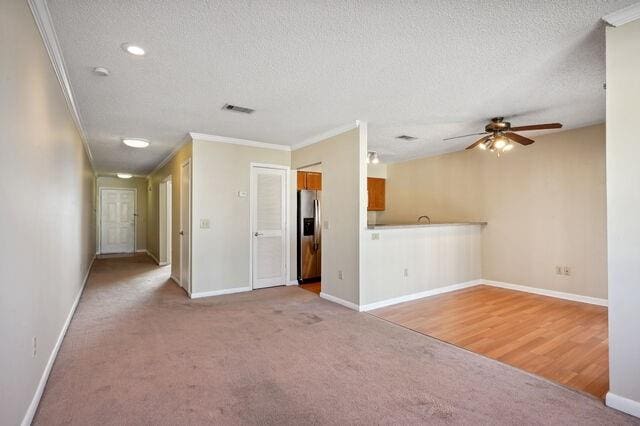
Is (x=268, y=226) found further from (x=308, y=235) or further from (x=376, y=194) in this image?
(x=376, y=194)

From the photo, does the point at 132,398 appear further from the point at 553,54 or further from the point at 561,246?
the point at 561,246

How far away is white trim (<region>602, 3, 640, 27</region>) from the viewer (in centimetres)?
186

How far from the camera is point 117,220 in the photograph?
9.98m

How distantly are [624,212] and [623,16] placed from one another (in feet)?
3.76

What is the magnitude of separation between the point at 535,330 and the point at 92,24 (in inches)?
179

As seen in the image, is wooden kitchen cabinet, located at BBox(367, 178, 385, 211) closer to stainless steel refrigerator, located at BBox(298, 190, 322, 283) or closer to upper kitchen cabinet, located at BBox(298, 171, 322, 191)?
upper kitchen cabinet, located at BBox(298, 171, 322, 191)

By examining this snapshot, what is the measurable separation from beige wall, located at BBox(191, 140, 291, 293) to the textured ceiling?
0.64m

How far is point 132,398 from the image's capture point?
6.96 ft

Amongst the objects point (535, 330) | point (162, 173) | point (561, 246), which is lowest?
point (535, 330)

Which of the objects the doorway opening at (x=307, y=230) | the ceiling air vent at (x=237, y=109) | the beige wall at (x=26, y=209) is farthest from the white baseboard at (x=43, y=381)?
the doorway opening at (x=307, y=230)

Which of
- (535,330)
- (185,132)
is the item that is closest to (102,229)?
(185,132)

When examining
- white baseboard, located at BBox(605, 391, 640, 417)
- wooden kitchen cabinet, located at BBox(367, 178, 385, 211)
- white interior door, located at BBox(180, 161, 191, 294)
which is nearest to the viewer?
white baseboard, located at BBox(605, 391, 640, 417)

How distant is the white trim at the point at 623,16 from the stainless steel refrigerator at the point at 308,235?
167 inches

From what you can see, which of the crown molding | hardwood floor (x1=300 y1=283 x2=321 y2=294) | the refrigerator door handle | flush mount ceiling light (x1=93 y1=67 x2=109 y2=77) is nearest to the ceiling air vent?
flush mount ceiling light (x1=93 y1=67 x2=109 y2=77)
